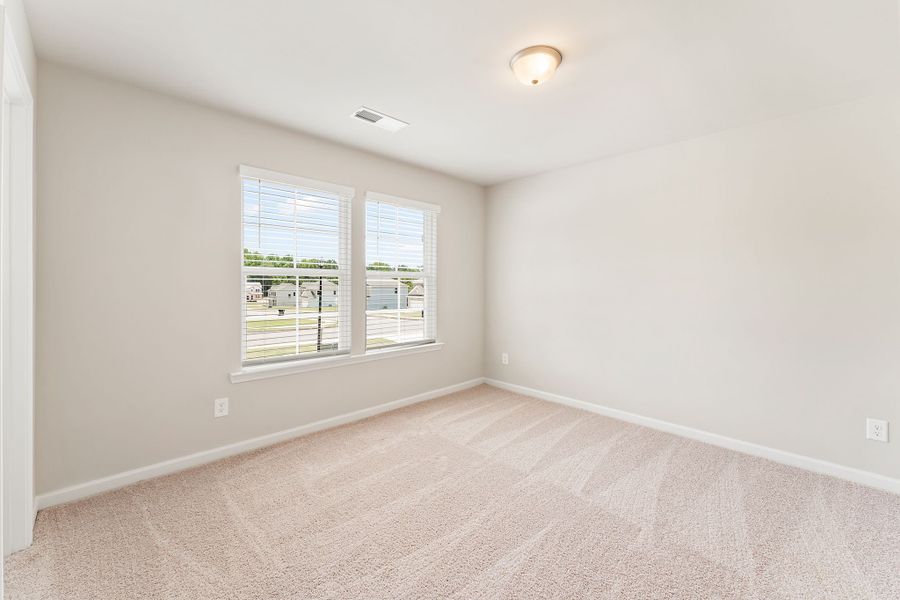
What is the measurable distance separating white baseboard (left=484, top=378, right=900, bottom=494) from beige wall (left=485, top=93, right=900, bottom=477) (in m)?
0.05

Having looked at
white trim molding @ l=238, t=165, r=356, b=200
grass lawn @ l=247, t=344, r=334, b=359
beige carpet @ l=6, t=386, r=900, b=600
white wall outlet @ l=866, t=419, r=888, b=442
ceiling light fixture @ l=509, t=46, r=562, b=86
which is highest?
ceiling light fixture @ l=509, t=46, r=562, b=86

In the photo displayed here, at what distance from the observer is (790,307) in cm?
285

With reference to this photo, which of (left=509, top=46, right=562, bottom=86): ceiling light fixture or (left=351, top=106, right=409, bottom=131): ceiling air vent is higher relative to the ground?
(left=351, top=106, right=409, bottom=131): ceiling air vent

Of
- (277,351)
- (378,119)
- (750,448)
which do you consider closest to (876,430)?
(750,448)

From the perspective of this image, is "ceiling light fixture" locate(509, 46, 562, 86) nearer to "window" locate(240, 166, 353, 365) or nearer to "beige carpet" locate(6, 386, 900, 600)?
"window" locate(240, 166, 353, 365)

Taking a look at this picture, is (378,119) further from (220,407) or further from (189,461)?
(189,461)

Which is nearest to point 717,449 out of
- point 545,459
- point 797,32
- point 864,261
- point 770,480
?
point 770,480

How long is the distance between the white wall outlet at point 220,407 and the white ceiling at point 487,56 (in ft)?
6.69

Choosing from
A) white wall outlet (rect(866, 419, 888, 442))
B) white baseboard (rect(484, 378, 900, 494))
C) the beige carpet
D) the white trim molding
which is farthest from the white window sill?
white wall outlet (rect(866, 419, 888, 442))

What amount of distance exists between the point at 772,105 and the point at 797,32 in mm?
870

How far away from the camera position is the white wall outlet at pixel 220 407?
2.84m

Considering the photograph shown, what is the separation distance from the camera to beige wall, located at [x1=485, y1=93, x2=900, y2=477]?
8.45ft

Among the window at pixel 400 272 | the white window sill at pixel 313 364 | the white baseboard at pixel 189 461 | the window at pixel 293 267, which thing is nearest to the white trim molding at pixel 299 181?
the window at pixel 293 267

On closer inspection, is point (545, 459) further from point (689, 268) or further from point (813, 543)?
point (689, 268)
